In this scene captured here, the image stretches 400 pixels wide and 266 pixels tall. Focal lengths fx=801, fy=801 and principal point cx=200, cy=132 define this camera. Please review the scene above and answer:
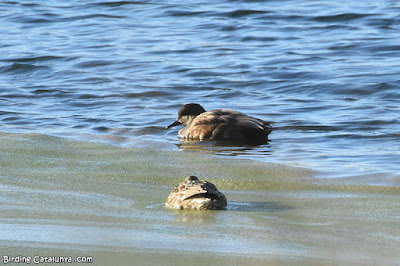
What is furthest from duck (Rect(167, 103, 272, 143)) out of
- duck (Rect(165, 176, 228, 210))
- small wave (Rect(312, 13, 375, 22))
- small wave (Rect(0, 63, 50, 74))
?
small wave (Rect(312, 13, 375, 22))

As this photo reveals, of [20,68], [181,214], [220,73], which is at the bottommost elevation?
[20,68]

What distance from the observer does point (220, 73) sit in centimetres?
1249

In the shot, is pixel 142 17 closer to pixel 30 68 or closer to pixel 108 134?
pixel 30 68

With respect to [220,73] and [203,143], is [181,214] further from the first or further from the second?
[220,73]

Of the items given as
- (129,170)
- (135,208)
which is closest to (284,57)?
(129,170)

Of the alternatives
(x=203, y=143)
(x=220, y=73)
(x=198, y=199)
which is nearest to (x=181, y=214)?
(x=198, y=199)

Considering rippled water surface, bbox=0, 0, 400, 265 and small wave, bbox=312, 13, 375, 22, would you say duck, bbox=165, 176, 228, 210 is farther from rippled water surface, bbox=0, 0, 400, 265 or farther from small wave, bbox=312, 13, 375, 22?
small wave, bbox=312, 13, 375, 22

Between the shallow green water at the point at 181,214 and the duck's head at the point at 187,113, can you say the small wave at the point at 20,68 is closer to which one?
the duck's head at the point at 187,113

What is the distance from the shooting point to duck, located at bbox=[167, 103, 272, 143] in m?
8.51

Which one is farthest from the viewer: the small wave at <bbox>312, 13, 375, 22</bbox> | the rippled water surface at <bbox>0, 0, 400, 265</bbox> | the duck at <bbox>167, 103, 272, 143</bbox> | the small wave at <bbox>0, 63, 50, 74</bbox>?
the small wave at <bbox>312, 13, 375, 22</bbox>

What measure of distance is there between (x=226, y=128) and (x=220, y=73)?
3989mm

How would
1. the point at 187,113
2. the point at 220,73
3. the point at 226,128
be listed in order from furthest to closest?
the point at 220,73, the point at 187,113, the point at 226,128

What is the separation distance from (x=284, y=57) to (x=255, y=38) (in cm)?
202

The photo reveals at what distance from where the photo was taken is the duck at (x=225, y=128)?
8.51 meters
